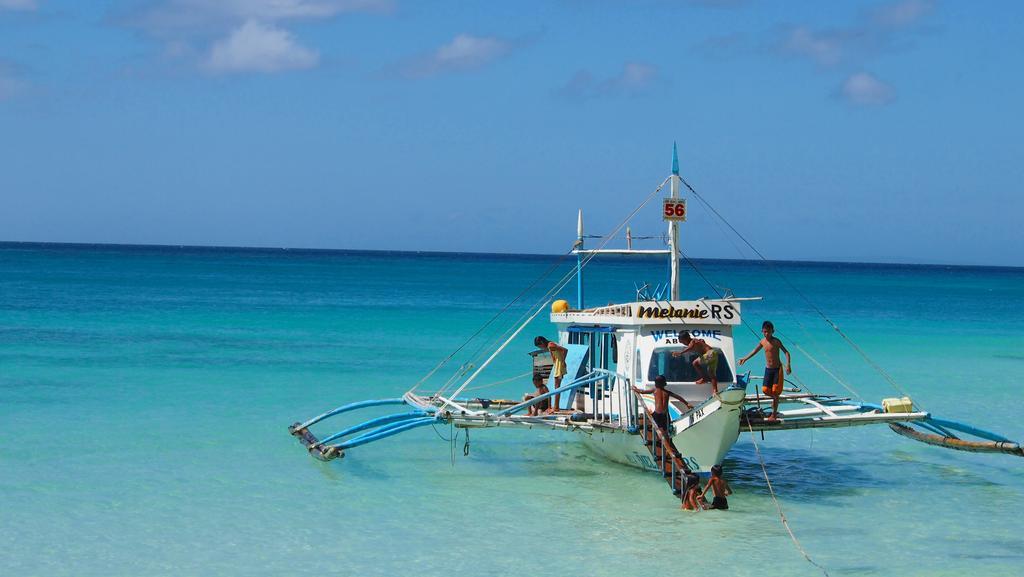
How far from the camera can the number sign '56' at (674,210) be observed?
15.8 metres

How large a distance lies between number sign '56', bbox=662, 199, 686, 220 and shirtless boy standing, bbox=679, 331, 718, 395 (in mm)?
1953

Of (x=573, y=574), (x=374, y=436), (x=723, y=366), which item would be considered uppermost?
(x=723, y=366)

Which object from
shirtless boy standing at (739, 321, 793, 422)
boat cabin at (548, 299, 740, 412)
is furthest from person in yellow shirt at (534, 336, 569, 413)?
shirtless boy standing at (739, 321, 793, 422)

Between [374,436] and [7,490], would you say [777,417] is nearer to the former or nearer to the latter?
[374,436]

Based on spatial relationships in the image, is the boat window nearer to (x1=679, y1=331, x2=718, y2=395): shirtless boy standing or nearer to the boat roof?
(x1=679, y1=331, x2=718, y2=395): shirtless boy standing

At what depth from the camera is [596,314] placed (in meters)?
16.0

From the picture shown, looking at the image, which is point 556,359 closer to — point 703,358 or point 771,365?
point 703,358

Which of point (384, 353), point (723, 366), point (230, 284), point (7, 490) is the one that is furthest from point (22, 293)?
point (723, 366)

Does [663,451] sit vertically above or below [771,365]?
below

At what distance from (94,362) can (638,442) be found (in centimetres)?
1663

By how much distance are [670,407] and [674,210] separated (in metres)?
3.05

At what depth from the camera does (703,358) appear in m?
14.4

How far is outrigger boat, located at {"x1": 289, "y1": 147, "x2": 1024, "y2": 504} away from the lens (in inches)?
533

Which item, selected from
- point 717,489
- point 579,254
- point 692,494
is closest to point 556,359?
point 579,254
